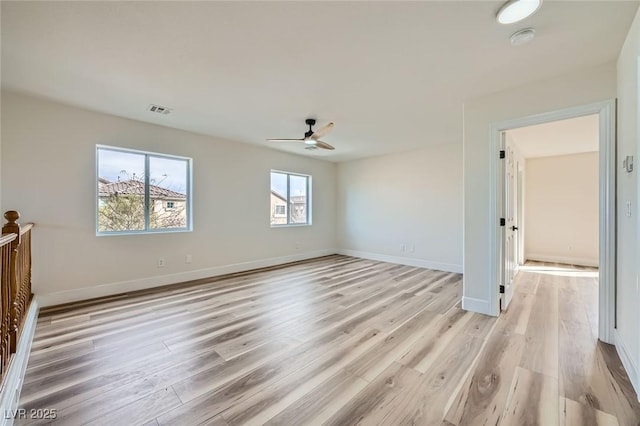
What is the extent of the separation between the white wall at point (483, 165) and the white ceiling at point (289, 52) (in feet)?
0.48

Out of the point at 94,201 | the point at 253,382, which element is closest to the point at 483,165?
the point at 253,382

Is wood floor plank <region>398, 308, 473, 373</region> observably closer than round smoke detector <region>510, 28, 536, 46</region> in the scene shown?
No

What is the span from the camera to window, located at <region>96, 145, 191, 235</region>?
373cm

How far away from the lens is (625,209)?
6.87 ft

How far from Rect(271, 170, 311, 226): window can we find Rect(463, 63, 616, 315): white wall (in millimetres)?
3833

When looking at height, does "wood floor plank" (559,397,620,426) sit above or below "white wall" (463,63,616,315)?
below

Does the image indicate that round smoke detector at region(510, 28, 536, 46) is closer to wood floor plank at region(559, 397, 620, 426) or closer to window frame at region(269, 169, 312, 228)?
wood floor plank at region(559, 397, 620, 426)

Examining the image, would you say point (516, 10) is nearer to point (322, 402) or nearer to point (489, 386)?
point (489, 386)

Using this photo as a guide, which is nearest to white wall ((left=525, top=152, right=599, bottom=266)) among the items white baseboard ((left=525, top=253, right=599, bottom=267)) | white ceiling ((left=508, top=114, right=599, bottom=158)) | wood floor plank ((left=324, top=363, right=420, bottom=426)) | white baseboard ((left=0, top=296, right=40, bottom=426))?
white baseboard ((left=525, top=253, right=599, bottom=267))

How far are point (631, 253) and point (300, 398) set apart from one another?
8.26 ft

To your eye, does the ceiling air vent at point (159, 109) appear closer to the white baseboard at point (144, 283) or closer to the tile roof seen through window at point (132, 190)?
the tile roof seen through window at point (132, 190)

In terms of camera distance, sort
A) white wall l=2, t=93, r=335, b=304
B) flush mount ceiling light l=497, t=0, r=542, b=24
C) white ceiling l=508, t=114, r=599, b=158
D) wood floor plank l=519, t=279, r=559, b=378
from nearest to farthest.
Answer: flush mount ceiling light l=497, t=0, r=542, b=24
wood floor plank l=519, t=279, r=559, b=378
white wall l=2, t=93, r=335, b=304
white ceiling l=508, t=114, r=599, b=158

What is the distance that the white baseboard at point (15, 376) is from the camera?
1.39 m

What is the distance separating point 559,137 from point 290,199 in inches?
200
